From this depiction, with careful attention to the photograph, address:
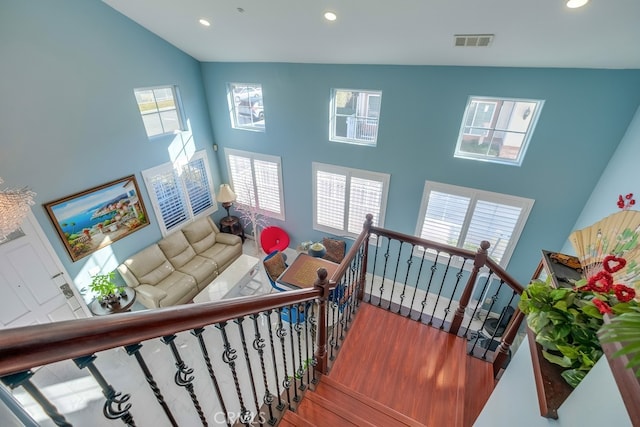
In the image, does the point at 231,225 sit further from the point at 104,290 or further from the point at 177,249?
the point at 104,290

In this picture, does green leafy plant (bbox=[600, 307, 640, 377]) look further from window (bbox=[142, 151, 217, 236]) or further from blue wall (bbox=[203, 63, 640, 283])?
window (bbox=[142, 151, 217, 236])

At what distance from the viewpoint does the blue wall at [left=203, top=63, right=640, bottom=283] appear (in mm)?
3449

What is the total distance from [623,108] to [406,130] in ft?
8.15

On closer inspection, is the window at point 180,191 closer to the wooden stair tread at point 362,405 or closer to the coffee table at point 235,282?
the coffee table at point 235,282

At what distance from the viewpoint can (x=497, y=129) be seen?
405 centimetres

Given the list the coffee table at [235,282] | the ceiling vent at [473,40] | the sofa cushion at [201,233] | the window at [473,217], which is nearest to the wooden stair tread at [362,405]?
the coffee table at [235,282]

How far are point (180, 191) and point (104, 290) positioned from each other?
7.54 feet

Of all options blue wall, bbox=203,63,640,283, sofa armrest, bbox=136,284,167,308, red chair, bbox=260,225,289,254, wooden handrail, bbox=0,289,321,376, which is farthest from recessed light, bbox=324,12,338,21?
sofa armrest, bbox=136,284,167,308

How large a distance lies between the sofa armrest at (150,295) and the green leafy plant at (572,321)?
515 cm

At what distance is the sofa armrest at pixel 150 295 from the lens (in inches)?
186

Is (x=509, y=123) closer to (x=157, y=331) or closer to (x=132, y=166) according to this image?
(x=157, y=331)

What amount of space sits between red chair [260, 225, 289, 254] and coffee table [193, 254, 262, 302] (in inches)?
22.5

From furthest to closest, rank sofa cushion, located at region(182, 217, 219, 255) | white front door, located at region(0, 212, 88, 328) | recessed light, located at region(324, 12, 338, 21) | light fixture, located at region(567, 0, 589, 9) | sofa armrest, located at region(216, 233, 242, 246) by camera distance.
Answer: sofa armrest, located at region(216, 233, 242, 246), sofa cushion, located at region(182, 217, 219, 255), white front door, located at region(0, 212, 88, 328), recessed light, located at region(324, 12, 338, 21), light fixture, located at region(567, 0, 589, 9)

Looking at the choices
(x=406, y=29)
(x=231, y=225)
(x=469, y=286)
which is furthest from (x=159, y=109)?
(x=469, y=286)
